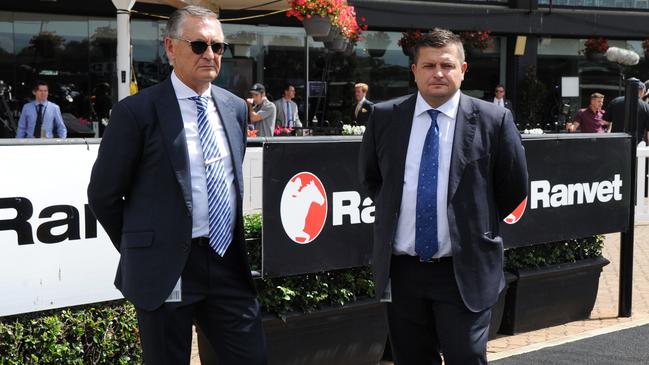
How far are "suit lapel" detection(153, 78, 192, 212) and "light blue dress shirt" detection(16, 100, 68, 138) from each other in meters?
9.88

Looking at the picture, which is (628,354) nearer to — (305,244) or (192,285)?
(305,244)

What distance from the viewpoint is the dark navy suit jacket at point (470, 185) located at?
12.2ft

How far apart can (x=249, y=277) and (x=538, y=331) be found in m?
3.79

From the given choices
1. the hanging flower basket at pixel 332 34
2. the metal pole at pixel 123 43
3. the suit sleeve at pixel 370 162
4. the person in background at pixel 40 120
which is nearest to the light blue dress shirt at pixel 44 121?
the person in background at pixel 40 120

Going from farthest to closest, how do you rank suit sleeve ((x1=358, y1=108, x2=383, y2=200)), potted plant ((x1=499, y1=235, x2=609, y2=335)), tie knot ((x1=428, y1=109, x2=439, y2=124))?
potted plant ((x1=499, y1=235, x2=609, y2=335)) < suit sleeve ((x1=358, y1=108, x2=383, y2=200)) < tie knot ((x1=428, y1=109, x2=439, y2=124))

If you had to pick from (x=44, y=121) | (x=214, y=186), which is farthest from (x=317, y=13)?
(x=214, y=186)

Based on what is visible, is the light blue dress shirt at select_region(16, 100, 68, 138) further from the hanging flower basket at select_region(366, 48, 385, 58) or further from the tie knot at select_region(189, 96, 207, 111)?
the hanging flower basket at select_region(366, 48, 385, 58)

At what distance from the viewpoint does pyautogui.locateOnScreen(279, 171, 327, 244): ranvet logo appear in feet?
16.4

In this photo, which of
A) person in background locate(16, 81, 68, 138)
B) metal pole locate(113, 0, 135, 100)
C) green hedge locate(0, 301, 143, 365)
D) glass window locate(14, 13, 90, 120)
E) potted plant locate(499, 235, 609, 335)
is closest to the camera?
green hedge locate(0, 301, 143, 365)

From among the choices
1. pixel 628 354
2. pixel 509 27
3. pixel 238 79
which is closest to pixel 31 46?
pixel 238 79

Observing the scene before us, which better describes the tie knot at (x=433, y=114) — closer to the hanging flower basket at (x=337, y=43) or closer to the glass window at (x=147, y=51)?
the hanging flower basket at (x=337, y=43)

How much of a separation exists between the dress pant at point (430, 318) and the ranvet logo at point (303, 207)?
1223mm

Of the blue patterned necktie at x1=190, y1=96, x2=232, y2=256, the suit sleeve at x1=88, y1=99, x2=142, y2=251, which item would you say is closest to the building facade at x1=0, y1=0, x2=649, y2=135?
the blue patterned necktie at x1=190, y1=96, x2=232, y2=256

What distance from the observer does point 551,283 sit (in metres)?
6.78
